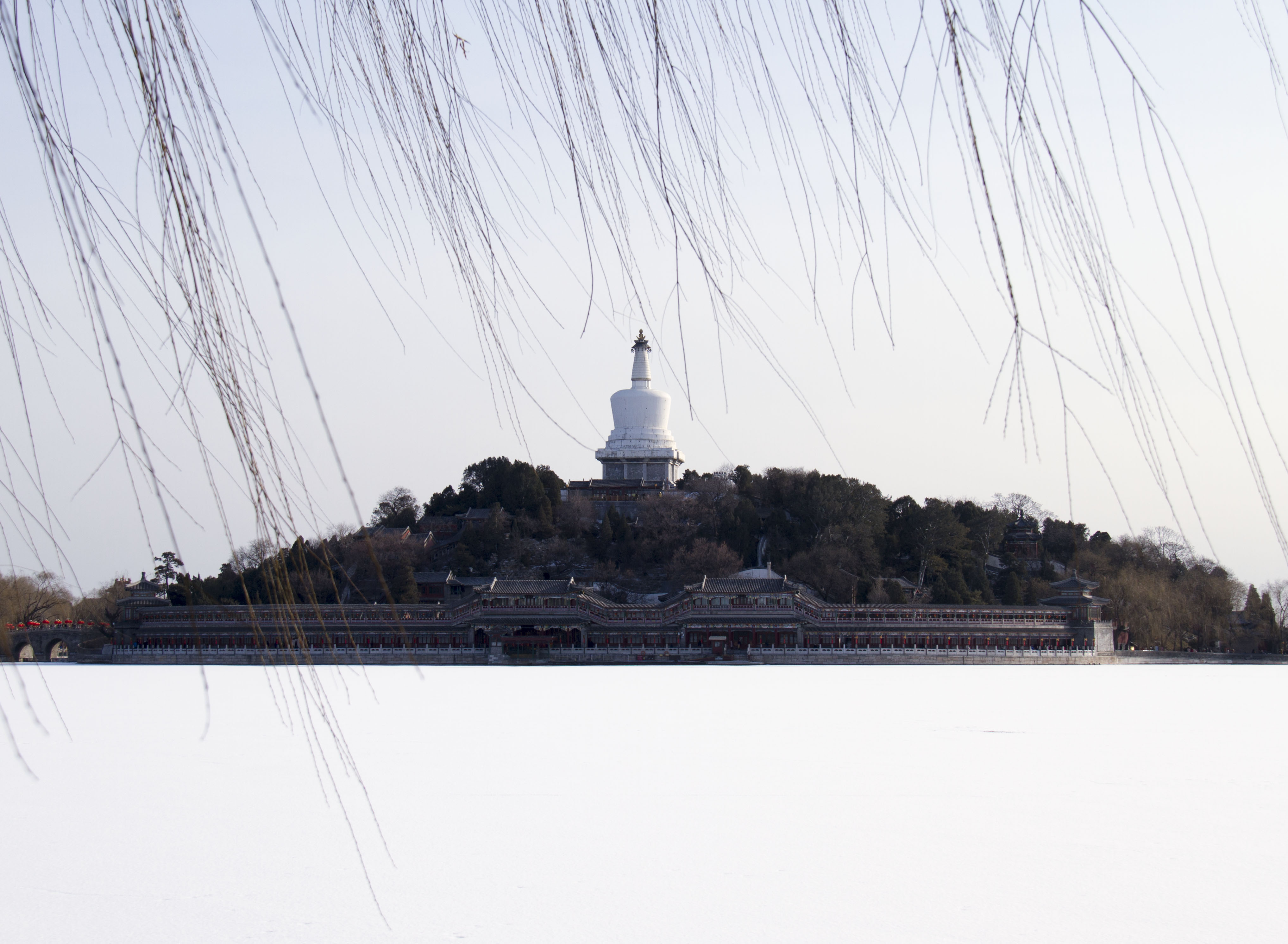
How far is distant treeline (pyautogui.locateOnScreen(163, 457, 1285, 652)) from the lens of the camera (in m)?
38.4

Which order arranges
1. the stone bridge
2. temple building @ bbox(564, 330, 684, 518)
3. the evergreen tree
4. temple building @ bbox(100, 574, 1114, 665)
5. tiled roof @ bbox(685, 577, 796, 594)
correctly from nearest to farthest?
1. temple building @ bbox(100, 574, 1114, 665)
2. tiled roof @ bbox(685, 577, 796, 594)
3. the stone bridge
4. the evergreen tree
5. temple building @ bbox(564, 330, 684, 518)

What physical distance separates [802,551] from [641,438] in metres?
14.4

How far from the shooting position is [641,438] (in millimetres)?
55312

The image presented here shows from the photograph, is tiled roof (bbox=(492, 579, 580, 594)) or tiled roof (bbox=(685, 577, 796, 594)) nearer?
tiled roof (bbox=(685, 577, 796, 594))
